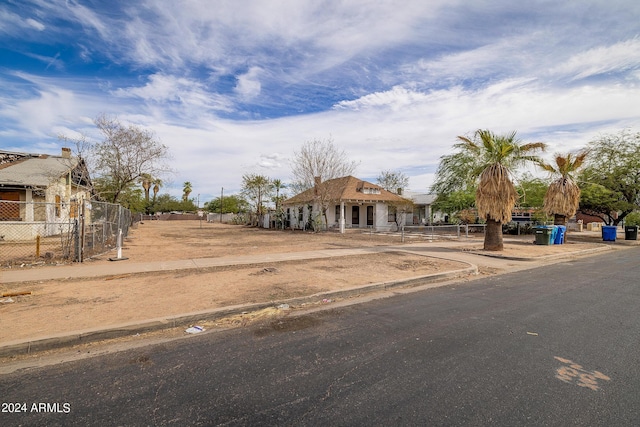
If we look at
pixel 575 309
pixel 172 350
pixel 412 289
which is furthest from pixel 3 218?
pixel 575 309

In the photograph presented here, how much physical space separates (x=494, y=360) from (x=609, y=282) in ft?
24.0

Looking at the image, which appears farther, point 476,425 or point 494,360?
point 494,360

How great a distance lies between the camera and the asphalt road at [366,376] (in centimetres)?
278

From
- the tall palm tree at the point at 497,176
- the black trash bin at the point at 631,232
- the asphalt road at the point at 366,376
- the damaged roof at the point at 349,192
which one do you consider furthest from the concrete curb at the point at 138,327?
the black trash bin at the point at 631,232

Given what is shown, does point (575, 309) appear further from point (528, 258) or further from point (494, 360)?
point (528, 258)

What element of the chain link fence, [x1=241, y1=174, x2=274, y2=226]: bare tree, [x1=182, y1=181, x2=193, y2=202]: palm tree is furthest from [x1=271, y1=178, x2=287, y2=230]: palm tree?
[x1=182, y1=181, x2=193, y2=202]: palm tree

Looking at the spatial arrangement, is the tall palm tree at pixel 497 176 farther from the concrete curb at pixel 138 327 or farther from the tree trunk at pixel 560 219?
the concrete curb at pixel 138 327

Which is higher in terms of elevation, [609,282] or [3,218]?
[3,218]

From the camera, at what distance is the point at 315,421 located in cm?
269

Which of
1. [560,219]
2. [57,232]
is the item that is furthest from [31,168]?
[560,219]

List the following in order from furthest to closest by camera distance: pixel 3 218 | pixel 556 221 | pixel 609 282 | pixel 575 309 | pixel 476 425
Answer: pixel 556 221
pixel 3 218
pixel 609 282
pixel 575 309
pixel 476 425

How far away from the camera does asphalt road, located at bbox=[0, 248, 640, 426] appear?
2.78 metres

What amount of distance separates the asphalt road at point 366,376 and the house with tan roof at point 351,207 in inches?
900

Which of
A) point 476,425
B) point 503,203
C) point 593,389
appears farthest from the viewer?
point 503,203
